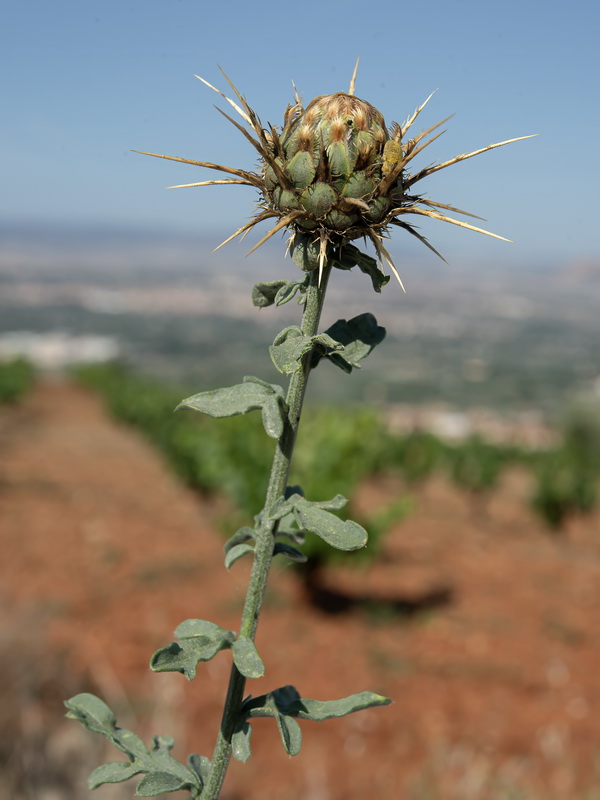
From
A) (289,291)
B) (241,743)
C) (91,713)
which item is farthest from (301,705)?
(289,291)

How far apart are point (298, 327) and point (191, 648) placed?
30.5 inches

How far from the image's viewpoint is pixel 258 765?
6.00 meters

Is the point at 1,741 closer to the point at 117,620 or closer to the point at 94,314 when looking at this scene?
the point at 117,620

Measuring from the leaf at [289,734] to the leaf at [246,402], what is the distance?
2.12ft

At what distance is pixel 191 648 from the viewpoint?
1.56 m

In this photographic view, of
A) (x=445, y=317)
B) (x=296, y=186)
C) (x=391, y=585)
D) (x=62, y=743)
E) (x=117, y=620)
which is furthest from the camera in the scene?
(x=445, y=317)

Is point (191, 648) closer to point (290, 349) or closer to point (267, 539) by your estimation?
Result: point (267, 539)

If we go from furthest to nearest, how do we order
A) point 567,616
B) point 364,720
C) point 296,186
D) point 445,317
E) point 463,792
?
point 445,317 < point 567,616 < point 364,720 < point 463,792 < point 296,186

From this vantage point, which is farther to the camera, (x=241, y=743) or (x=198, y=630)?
(x=198, y=630)

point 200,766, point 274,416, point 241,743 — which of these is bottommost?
point 200,766

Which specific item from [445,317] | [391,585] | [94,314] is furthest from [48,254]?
[391,585]

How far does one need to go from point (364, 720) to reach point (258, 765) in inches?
47.7

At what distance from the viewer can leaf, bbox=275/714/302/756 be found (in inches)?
60.2

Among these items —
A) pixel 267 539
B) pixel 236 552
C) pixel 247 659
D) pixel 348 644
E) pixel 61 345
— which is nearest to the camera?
pixel 247 659
